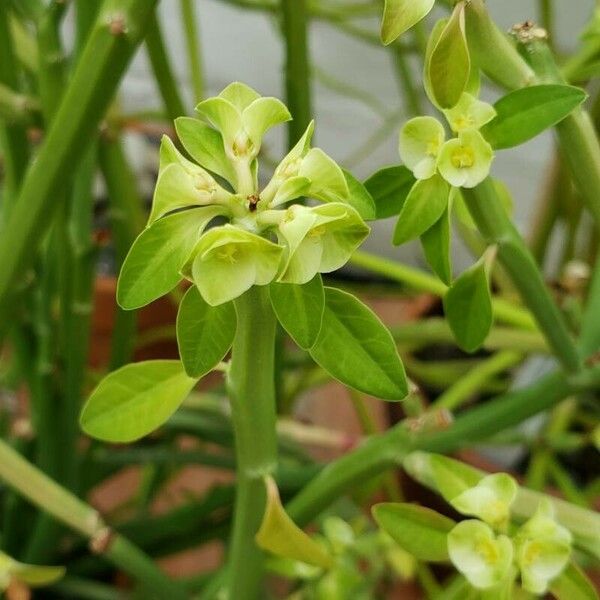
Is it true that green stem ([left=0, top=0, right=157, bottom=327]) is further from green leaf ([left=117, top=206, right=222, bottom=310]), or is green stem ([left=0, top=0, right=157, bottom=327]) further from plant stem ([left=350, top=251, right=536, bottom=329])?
plant stem ([left=350, top=251, right=536, bottom=329])

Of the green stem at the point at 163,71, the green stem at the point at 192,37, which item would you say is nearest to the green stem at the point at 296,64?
the green stem at the point at 163,71

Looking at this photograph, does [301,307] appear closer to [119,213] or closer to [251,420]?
[251,420]

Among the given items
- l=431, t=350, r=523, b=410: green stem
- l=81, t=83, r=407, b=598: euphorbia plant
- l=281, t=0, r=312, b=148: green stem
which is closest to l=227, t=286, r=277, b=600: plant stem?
l=81, t=83, r=407, b=598: euphorbia plant

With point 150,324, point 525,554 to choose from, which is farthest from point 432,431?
point 150,324

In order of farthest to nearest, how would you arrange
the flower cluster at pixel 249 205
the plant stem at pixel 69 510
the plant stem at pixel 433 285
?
the plant stem at pixel 433 285
the plant stem at pixel 69 510
the flower cluster at pixel 249 205

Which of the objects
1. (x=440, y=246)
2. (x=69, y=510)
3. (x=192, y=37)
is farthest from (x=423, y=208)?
(x=192, y=37)

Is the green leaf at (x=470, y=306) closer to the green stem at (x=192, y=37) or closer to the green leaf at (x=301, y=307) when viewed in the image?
the green leaf at (x=301, y=307)
